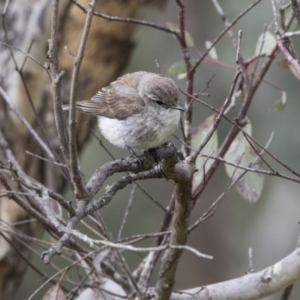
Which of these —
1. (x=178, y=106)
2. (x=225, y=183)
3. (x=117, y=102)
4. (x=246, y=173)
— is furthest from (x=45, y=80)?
(x=225, y=183)

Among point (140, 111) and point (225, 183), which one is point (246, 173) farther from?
point (225, 183)

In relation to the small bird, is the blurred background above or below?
above

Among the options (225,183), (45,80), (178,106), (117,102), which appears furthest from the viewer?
(225,183)

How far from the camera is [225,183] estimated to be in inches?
253

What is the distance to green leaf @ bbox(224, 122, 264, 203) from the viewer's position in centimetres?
268

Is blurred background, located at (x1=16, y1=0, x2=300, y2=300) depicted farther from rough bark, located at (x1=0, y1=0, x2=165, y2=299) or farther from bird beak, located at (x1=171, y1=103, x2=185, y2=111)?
bird beak, located at (x1=171, y1=103, x2=185, y2=111)

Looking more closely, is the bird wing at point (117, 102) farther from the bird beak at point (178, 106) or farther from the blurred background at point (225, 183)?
the blurred background at point (225, 183)

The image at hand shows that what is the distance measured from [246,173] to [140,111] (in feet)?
1.76

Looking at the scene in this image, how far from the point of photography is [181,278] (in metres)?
7.14

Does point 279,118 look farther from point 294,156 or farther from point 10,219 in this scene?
point 10,219

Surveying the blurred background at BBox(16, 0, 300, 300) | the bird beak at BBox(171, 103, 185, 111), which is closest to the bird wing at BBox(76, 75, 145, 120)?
the bird beak at BBox(171, 103, 185, 111)

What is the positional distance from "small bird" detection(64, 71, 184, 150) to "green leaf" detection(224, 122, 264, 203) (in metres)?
0.31

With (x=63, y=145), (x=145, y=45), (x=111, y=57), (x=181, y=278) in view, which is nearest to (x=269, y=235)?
(x=181, y=278)

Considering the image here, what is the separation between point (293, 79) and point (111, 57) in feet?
6.92
